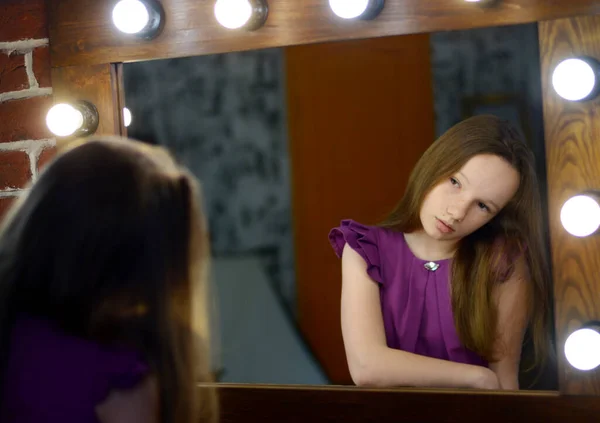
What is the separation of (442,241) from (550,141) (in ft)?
0.62

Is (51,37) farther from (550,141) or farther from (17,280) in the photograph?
(550,141)

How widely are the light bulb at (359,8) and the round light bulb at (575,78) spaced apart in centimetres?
26

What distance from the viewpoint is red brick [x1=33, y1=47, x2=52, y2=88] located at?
134 cm

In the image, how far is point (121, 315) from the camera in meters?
0.76

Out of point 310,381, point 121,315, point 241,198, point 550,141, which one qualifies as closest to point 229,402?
point 310,381

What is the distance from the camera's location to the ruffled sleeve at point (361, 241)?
1.13 metres

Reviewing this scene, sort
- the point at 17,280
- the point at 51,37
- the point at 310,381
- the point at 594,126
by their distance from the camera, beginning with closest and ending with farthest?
the point at 17,280, the point at 594,126, the point at 310,381, the point at 51,37

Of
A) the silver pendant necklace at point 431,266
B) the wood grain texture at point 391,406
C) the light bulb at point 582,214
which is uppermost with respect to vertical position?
the light bulb at point 582,214

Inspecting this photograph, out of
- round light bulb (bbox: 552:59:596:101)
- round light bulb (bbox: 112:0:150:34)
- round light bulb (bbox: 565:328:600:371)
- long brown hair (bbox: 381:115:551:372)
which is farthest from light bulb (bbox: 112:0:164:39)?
round light bulb (bbox: 565:328:600:371)

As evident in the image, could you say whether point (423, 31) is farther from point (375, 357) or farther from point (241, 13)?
point (375, 357)

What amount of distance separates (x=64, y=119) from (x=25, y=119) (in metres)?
0.11

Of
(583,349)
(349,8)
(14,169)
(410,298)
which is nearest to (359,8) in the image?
(349,8)

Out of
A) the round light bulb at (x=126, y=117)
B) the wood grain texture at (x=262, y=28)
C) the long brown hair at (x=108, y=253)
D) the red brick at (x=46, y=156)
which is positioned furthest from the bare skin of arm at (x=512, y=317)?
the red brick at (x=46, y=156)

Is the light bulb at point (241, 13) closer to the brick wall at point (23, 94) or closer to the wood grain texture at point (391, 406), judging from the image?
the brick wall at point (23, 94)
